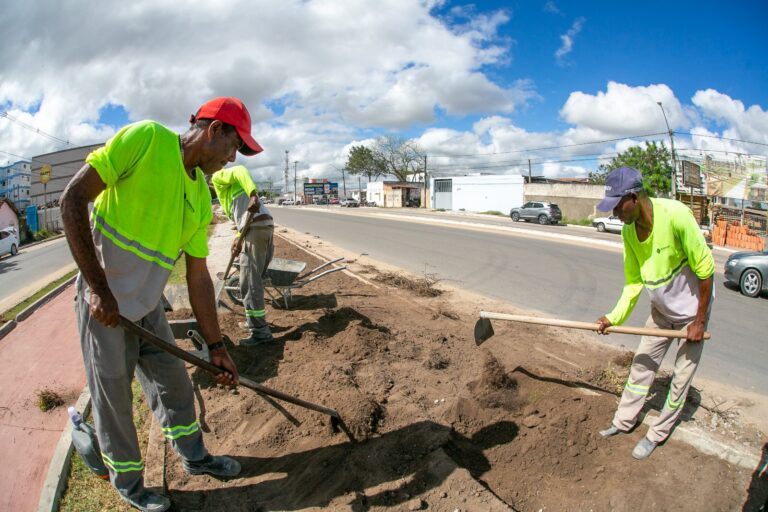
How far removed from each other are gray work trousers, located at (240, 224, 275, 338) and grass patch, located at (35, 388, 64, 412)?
71.8 inches

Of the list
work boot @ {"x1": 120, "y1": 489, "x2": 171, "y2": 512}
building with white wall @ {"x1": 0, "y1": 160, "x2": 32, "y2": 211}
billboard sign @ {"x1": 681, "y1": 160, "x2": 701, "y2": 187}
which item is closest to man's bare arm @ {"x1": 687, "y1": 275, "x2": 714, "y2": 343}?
work boot @ {"x1": 120, "y1": 489, "x2": 171, "y2": 512}

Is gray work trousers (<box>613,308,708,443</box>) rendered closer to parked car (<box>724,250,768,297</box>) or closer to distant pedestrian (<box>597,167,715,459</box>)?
distant pedestrian (<box>597,167,715,459</box>)

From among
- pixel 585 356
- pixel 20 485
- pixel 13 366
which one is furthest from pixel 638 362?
pixel 13 366

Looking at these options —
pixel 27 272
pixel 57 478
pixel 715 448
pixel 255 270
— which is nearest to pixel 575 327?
pixel 715 448

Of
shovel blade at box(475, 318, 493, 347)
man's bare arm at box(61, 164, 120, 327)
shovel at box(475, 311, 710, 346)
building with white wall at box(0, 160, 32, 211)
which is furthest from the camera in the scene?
building with white wall at box(0, 160, 32, 211)

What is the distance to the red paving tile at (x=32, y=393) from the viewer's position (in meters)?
3.13

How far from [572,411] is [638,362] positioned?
24.3 inches

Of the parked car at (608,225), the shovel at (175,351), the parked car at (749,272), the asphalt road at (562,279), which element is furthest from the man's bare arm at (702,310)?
the parked car at (608,225)

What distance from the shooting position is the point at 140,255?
2283mm

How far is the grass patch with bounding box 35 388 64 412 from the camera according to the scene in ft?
13.6

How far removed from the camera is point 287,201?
89.8m

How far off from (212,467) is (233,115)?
2.09 meters

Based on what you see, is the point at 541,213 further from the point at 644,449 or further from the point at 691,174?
the point at 644,449

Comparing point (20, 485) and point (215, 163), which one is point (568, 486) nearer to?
point (215, 163)
